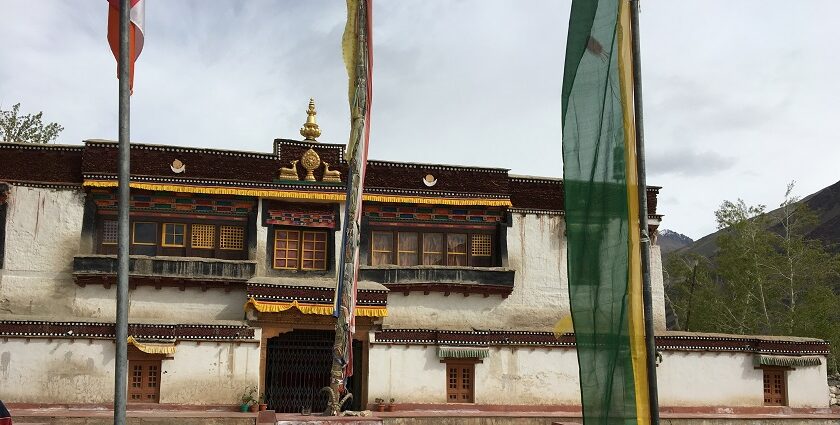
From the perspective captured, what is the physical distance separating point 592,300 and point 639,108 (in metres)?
2.03

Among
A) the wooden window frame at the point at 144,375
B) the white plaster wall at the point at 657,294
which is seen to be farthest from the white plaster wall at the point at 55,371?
the white plaster wall at the point at 657,294

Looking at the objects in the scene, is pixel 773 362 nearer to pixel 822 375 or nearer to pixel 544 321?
pixel 822 375

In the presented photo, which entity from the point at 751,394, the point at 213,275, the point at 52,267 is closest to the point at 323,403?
the point at 213,275

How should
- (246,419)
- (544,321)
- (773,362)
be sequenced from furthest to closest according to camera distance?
(544,321) → (773,362) → (246,419)

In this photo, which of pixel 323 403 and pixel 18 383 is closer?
pixel 18 383

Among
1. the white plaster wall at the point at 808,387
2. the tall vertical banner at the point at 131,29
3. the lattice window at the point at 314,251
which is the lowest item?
the white plaster wall at the point at 808,387

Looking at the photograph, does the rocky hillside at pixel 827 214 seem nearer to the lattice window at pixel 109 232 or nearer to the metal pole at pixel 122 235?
the lattice window at pixel 109 232

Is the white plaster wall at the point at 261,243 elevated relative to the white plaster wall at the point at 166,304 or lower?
elevated

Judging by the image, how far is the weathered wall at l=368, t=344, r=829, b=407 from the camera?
59.8ft

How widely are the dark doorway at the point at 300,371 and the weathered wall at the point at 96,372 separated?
1.10 metres

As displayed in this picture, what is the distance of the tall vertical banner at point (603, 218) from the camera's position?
251 inches

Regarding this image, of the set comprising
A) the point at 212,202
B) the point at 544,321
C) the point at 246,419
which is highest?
the point at 212,202

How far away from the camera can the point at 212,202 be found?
19.8 meters

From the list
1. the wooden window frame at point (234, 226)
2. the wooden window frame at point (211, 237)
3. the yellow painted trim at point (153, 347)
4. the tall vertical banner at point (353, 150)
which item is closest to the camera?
the tall vertical banner at point (353, 150)
